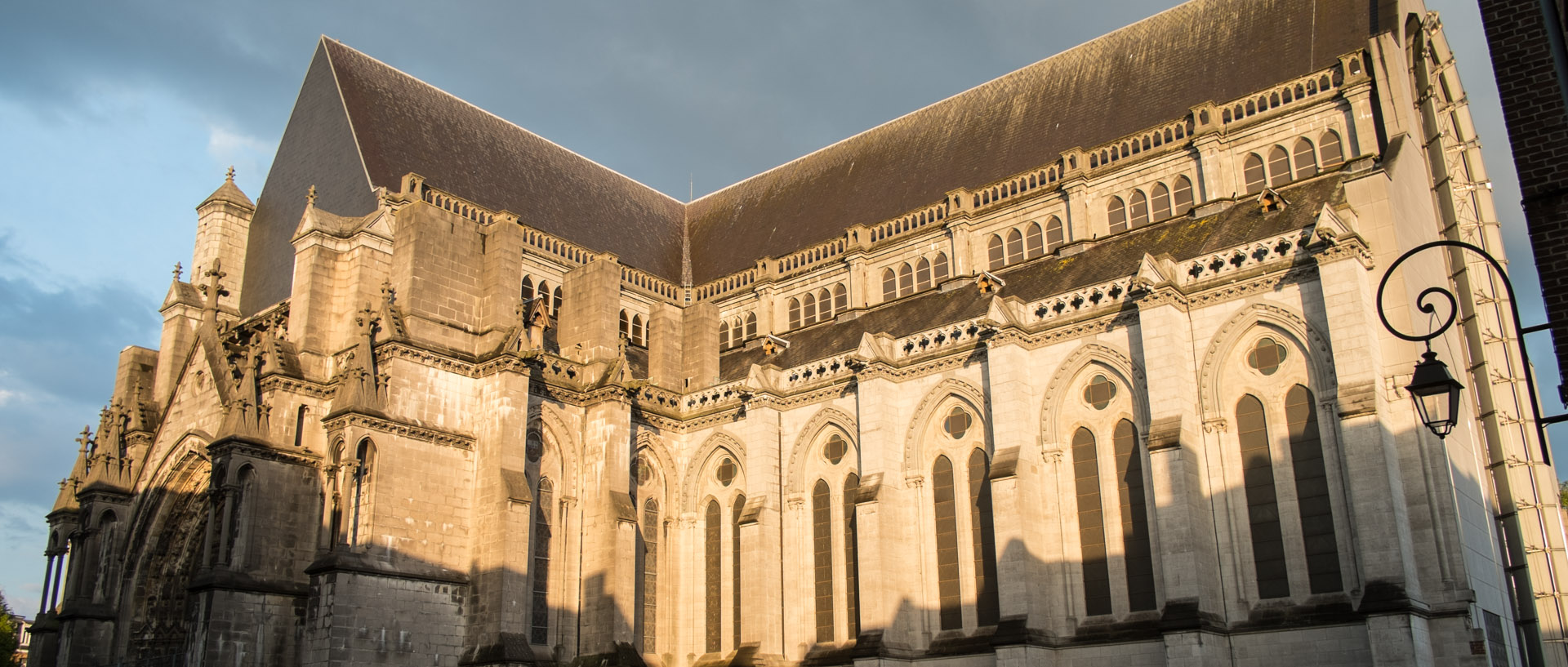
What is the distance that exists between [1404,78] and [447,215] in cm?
2172

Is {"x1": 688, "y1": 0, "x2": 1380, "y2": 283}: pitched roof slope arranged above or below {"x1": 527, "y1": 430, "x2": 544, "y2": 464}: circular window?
above

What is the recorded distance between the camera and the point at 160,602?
29.4 meters

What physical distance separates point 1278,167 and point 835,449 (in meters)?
12.3

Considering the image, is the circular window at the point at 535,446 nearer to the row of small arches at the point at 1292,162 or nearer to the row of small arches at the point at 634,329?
the row of small arches at the point at 634,329

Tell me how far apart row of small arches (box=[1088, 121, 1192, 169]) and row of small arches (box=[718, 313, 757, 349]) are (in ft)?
37.0

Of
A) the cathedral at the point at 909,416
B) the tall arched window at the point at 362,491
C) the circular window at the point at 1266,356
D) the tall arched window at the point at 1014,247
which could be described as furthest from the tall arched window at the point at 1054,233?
the tall arched window at the point at 362,491

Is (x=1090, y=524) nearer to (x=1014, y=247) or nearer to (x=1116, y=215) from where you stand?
(x=1116, y=215)

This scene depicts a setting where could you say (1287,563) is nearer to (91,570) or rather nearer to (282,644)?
(282,644)

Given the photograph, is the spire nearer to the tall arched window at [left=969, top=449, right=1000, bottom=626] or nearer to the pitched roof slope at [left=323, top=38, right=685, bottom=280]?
the pitched roof slope at [left=323, top=38, right=685, bottom=280]

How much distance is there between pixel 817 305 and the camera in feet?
119

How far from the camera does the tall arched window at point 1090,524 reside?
24516 millimetres

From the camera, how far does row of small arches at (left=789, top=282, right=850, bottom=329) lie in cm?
3562

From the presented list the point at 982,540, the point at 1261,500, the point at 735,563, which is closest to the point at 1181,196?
the point at 1261,500

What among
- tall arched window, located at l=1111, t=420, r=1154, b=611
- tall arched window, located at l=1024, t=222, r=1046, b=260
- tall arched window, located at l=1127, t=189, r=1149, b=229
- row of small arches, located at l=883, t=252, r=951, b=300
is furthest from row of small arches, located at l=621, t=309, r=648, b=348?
tall arched window, located at l=1111, t=420, r=1154, b=611
